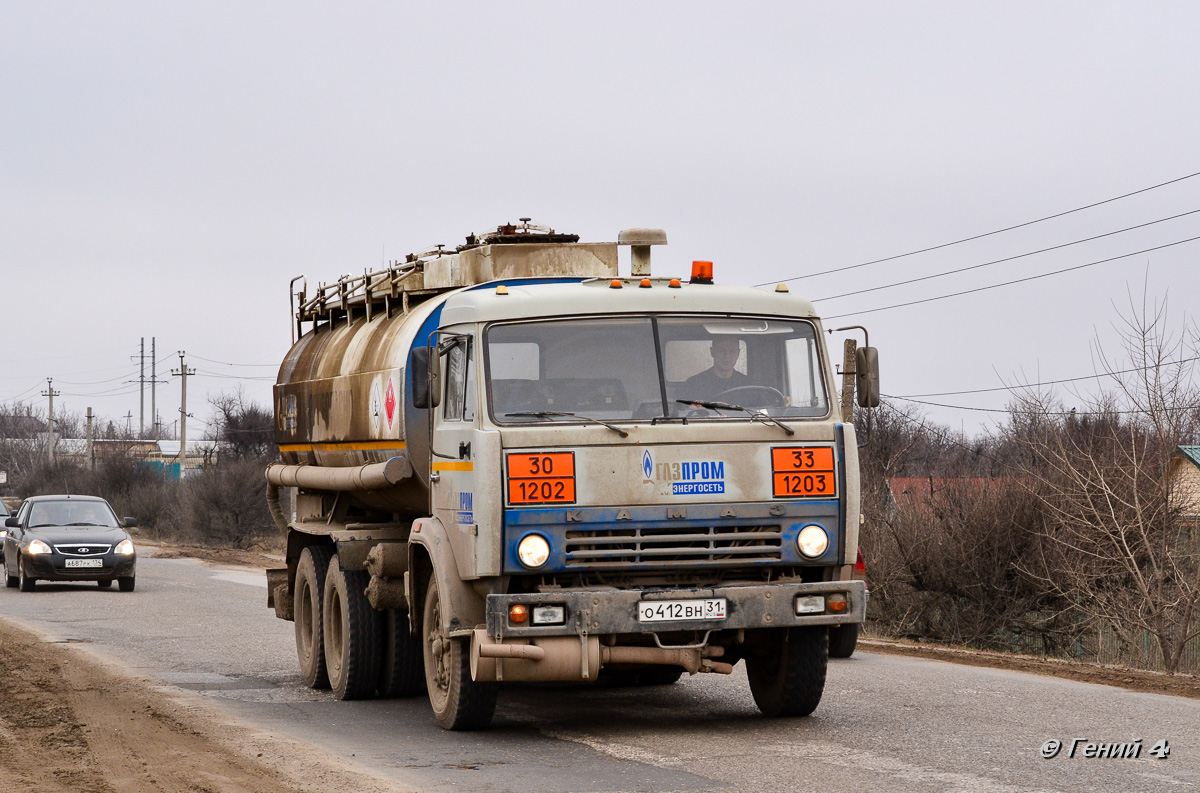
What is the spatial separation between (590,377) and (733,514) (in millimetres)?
1196

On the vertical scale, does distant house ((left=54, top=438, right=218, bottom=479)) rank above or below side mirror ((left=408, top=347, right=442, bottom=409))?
above

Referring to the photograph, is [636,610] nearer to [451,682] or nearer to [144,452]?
[451,682]

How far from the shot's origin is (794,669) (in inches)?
372

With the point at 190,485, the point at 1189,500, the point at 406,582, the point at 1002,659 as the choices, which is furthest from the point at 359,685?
the point at 190,485

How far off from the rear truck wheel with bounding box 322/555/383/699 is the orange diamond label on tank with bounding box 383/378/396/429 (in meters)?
1.55

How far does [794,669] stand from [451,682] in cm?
222

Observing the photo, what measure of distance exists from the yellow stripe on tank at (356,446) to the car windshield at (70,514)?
1268 centimetres

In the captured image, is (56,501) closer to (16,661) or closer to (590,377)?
(16,661)

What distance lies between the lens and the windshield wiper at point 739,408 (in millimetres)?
8812

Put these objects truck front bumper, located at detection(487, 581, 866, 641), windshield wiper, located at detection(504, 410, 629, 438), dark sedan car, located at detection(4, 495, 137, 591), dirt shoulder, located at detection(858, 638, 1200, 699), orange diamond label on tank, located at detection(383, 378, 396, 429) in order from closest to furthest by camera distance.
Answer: truck front bumper, located at detection(487, 581, 866, 641) < windshield wiper, located at detection(504, 410, 629, 438) < orange diamond label on tank, located at detection(383, 378, 396, 429) < dirt shoulder, located at detection(858, 638, 1200, 699) < dark sedan car, located at detection(4, 495, 137, 591)

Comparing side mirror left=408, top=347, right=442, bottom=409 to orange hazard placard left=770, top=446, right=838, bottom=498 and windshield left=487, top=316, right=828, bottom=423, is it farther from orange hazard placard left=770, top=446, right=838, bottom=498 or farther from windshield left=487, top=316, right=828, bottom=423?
orange hazard placard left=770, top=446, right=838, bottom=498

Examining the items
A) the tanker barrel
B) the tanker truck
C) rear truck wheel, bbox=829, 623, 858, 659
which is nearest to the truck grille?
the tanker truck

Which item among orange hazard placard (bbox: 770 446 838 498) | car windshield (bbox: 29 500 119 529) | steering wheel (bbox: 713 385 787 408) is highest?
steering wheel (bbox: 713 385 787 408)

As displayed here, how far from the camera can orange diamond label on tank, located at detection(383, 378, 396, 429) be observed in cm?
1050
